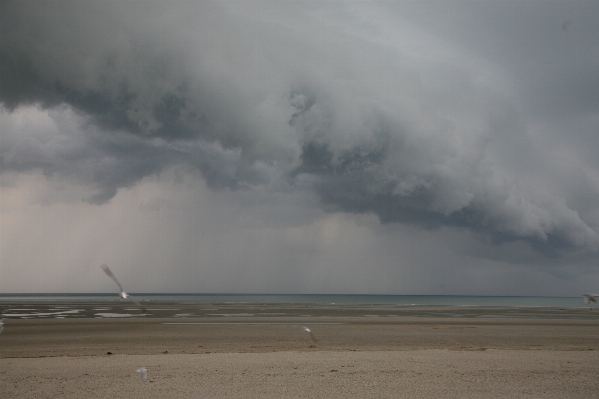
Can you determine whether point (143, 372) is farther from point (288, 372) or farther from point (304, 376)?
point (304, 376)

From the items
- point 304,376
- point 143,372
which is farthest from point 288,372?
point 143,372

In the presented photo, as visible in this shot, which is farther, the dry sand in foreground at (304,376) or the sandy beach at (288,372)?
the sandy beach at (288,372)

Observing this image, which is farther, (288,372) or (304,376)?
(288,372)

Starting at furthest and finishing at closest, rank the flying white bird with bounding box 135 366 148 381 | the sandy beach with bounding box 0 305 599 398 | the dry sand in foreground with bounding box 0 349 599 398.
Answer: the flying white bird with bounding box 135 366 148 381 < the sandy beach with bounding box 0 305 599 398 < the dry sand in foreground with bounding box 0 349 599 398

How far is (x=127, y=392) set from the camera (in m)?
14.8

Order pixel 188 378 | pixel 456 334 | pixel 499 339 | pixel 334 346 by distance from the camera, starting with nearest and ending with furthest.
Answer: pixel 188 378
pixel 334 346
pixel 499 339
pixel 456 334

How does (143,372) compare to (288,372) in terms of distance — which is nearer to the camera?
(143,372)

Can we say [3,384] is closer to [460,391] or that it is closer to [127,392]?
[127,392]

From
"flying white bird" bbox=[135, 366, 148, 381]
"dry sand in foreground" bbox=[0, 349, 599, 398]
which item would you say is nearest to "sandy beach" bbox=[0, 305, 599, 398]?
"dry sand in foreground" bbox=[0, 349, 599, 398]

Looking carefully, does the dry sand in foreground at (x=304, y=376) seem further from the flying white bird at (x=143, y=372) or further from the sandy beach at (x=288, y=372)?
the flying white bird at (x=143, y=372)

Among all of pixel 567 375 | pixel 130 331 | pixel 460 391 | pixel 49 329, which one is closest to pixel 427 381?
pixel 460 391

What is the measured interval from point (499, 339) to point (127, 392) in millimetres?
28600

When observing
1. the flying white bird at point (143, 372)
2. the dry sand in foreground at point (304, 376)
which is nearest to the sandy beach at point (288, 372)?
the dry sand in foreground at point (304, 376)

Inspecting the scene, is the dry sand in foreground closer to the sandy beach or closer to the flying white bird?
the sandy beach
